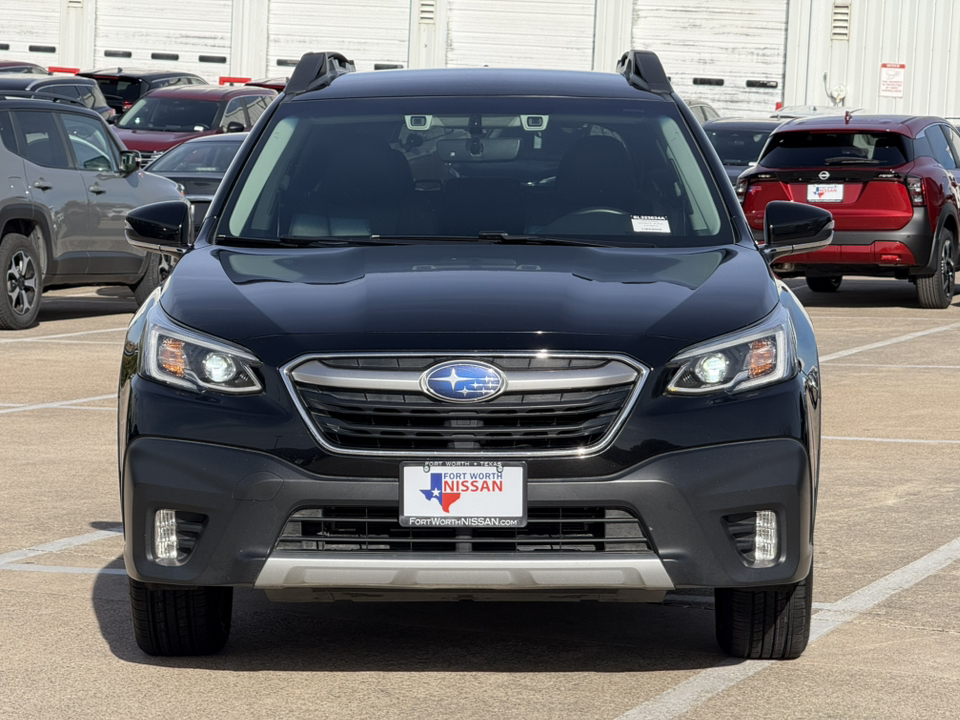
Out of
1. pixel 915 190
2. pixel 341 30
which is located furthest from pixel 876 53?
pixel 915 190

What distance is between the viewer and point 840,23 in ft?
115

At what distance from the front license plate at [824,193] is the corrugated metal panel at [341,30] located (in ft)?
73.6

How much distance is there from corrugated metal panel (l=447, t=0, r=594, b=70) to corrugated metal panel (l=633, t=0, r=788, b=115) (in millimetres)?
1187

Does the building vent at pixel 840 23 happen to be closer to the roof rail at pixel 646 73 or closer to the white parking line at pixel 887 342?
the white parking line at pixel 887 342

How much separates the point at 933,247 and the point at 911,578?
10.9 m

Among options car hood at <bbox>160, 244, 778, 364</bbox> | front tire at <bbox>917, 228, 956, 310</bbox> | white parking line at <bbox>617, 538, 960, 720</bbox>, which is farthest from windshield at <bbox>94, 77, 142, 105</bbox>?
car hood at <bbox>160, 244, 778, 364</bbox>

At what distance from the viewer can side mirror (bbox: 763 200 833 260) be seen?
5.90 meters

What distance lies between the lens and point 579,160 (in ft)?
19.5

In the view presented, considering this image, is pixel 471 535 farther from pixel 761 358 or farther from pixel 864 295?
pixel 864 295

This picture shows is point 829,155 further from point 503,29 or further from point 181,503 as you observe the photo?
point 503,29

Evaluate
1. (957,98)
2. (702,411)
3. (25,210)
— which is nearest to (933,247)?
(25,210)

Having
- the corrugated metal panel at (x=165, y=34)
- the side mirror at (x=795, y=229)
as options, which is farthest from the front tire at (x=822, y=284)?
the corrugated metal panel at (x=165, y=34)

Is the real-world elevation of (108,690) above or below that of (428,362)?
below

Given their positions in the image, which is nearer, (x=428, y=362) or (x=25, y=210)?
(x=428, y=362)
